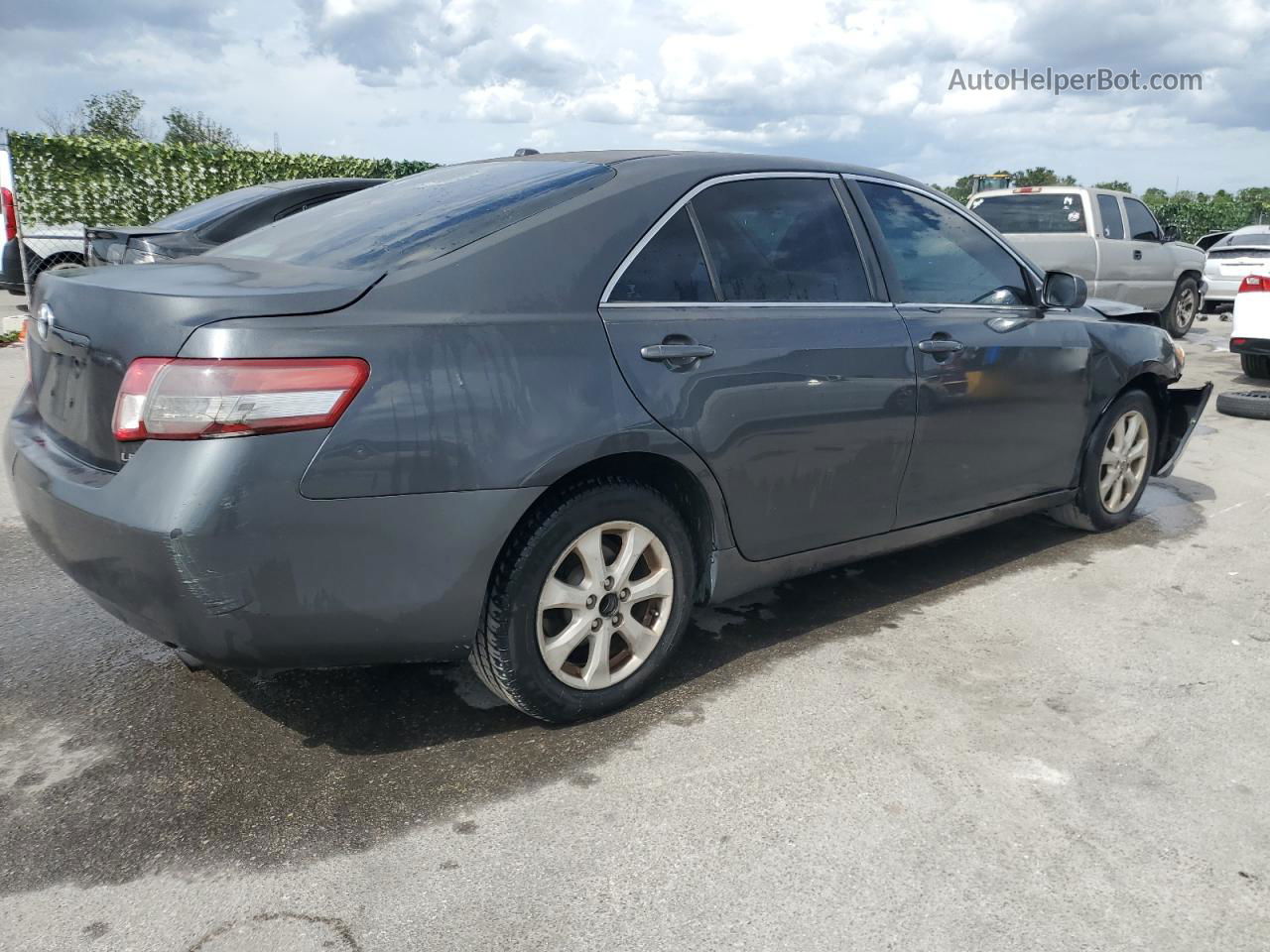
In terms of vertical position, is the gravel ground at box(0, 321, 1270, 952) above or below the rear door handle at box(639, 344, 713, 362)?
below

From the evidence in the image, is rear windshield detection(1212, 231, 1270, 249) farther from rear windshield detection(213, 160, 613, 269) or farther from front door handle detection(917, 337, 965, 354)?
rear windshield detection(213, 160, 613, 269)

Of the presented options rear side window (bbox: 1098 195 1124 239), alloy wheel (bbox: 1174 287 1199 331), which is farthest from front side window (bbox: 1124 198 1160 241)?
alloy wheel (bbox: 1174 287 1199 331)

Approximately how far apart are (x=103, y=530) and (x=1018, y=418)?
3.28 metres

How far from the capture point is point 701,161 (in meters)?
3.45

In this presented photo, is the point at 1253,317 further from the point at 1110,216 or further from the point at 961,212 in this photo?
the point at 961,212

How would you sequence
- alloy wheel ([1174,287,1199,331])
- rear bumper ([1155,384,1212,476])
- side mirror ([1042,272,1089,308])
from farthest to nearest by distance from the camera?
alloy wheel ([1174,287,1199,331])
rear bumper ([1155,384,1212,476])
side mirror ([1042,272,1089,308])

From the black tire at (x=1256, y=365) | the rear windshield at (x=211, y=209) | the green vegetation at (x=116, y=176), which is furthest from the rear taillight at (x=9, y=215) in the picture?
the black tire at (x=1256, y=365)

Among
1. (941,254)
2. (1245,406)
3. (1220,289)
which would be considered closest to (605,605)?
(941,254)

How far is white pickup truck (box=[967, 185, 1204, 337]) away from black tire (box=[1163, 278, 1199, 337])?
717 millimetres

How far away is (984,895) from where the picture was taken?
2.40m

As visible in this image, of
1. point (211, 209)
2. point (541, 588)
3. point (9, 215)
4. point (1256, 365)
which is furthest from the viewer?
point (9, 215)

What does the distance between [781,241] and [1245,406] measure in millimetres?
6214

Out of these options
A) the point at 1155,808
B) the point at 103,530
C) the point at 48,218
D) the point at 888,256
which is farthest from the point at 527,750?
the point at 48,218

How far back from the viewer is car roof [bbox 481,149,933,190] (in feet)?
11.1
